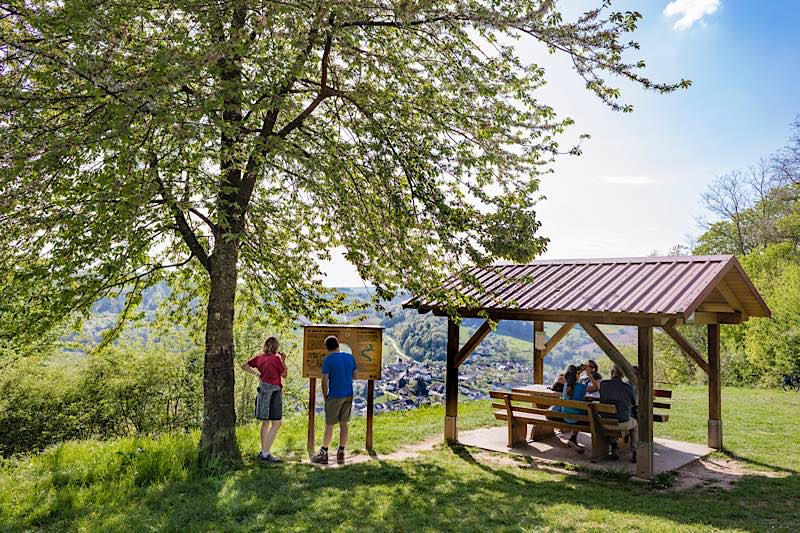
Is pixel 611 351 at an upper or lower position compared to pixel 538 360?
upper

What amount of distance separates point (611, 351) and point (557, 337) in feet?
8.37

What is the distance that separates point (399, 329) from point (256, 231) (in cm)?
2607

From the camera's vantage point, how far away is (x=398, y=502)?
20.9ft

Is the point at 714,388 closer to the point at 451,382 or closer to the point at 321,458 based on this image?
the point at 451,382

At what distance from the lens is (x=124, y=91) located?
6.38 metres

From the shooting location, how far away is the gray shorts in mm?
8422

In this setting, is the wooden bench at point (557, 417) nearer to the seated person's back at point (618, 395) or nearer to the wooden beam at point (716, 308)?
the seated person's back at point (618, 395)

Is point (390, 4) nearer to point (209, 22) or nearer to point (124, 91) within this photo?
point (209, 22)

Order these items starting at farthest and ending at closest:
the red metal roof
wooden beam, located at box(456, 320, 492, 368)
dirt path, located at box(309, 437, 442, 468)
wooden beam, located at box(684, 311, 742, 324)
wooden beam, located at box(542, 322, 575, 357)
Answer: wooden beam, located at box(542, 322, 575, 357) < wooden beam, located at box(456, 320, 492, 368) < wooden beam, located at box(684, 311, 742, 324) < dirt path, located at box(309, 437, 442, 468) < the red metal roof

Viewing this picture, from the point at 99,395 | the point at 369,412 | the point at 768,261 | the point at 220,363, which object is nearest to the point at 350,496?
the point at 369,412

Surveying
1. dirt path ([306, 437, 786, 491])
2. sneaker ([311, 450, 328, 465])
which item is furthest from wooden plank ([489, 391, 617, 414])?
sneaker ([311, 450, 328, 465])

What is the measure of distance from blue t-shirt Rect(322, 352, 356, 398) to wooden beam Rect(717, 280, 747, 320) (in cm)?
602

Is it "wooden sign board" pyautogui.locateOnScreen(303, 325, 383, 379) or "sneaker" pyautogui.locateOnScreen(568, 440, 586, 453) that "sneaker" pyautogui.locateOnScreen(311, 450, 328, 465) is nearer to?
"wooden sign board" pyautogui.locateOnScreen(303, 325, 383, 379)

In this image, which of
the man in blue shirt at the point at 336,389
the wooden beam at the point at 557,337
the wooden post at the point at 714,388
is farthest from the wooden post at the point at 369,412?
the wooden post at the point at 714,388
